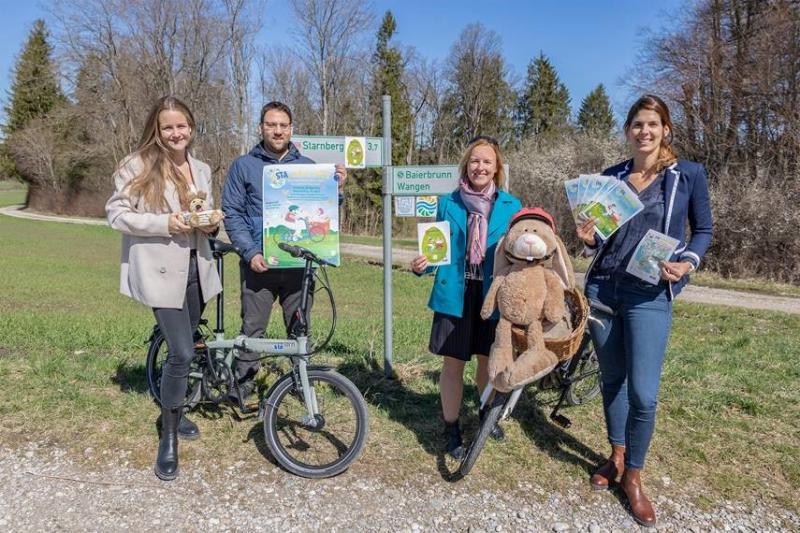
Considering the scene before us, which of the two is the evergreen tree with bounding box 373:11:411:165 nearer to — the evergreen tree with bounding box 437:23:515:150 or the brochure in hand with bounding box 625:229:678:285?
the evergreen tree with bounding box 437:23:515:150

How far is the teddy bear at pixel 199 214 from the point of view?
3.20 meters

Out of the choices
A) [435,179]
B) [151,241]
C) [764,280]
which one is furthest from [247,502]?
[764,280]

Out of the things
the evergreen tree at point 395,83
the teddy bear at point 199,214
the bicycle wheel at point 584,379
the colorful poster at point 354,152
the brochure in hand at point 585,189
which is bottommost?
the bicycle wheel at point 584,379

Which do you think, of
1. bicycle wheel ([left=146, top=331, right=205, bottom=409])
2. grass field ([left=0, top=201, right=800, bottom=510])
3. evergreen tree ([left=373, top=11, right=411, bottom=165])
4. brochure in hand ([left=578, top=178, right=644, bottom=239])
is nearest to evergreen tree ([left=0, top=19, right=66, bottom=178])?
evergreen tree ([left=373, top=11, right=411, bottom=165])

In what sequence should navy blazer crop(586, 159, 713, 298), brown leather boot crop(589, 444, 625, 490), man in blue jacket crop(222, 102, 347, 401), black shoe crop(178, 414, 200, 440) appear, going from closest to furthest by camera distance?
1. navy blazer crop(586, 159, 713, 298)
2. brown leather boot crop(589, 444, 625, 490)
3. black shoe crop(178, 414, 200, 440)
4. man in blue jacket crop(222, 102, 347, 401)

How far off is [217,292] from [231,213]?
590 millimetres

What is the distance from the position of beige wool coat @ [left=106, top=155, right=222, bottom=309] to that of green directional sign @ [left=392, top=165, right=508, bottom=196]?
1.92 meters

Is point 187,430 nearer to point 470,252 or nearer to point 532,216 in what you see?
point 470,252

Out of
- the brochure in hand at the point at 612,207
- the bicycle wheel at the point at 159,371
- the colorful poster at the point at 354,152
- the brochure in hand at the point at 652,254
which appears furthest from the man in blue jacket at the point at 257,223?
the brochure in hand at the point at 652,254

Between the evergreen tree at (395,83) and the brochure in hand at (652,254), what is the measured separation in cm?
3676

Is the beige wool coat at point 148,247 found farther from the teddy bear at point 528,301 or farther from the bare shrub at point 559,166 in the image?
the bare shrub at point 559,166

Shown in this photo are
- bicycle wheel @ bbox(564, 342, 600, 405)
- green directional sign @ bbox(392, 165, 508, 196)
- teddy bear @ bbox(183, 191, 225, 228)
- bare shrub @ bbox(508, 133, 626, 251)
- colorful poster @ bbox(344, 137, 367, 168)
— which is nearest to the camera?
teddy bear @ bbox(183, 191, 225, 228)

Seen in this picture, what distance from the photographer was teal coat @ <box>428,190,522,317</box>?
347cm

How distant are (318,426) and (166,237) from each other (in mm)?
1449
